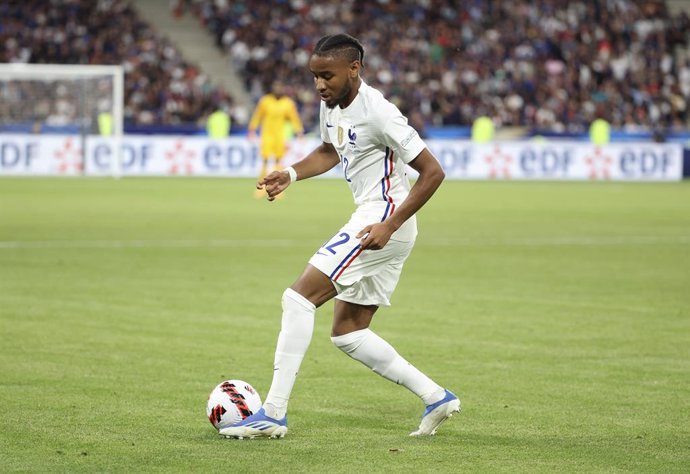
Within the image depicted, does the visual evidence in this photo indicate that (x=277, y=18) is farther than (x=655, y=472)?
Yes

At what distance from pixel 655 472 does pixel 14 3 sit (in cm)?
4009

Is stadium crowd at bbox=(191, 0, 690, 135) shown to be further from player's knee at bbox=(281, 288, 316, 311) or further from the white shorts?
player's knee at bbox=(281, 288, 316, 311)

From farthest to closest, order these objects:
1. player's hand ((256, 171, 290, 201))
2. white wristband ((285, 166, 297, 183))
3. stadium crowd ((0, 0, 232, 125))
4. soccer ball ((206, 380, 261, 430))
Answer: stadium crowd ((0, 0, 232, 125)), white wristband ((285, 166, 297, 183)), player's hand ((256, 171, 290, 201)), soccer ball ((206, 380, 261, 430))

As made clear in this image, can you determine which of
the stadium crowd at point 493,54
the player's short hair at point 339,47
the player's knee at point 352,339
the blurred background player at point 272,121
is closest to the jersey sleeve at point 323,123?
the player's short hair at point 339,47

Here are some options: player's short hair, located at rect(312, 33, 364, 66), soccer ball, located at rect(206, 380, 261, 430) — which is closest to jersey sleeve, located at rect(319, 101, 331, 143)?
player's short hair, located at rect(312, 33, 364, 66)

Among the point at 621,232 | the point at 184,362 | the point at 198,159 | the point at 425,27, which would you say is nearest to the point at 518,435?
the point at 184,362

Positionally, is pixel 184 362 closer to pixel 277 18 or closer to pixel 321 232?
pixel 321 232

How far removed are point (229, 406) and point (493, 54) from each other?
3971cm

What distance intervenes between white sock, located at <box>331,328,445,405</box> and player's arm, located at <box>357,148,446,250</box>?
554 millimetres

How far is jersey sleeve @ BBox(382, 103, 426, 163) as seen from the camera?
6.16 m

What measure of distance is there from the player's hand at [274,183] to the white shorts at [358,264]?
43cm

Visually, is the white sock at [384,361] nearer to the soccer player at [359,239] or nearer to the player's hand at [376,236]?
the soccer player at [359,239]

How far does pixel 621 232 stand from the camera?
A: 2012 centimetres

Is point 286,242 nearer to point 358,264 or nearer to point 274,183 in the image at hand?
point 274,183
